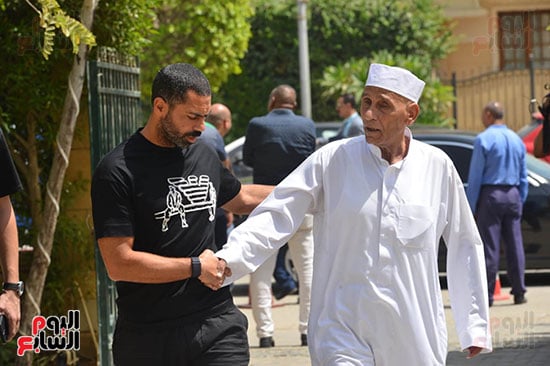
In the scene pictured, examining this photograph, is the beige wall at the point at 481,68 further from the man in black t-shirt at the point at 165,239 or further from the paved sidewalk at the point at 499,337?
the man in black t-shirt at the point at 165,239

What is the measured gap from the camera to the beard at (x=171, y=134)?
534cm

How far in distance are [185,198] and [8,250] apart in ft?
2.56

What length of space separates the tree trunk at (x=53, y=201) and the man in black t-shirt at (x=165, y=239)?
11.4 feet

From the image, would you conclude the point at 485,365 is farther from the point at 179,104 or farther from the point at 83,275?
the point at 179,104

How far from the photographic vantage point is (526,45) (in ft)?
97.0

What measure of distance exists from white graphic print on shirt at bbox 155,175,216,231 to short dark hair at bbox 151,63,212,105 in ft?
1.10

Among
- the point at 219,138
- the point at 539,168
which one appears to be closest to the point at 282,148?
the point at 219,138

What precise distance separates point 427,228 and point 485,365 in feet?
14.6

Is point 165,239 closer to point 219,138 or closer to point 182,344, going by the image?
point 182,344

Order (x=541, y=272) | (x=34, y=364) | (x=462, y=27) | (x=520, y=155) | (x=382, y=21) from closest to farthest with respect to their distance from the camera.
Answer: (x=34, y=364) < (x=520, y=155) < (x=541, y=272) < (x=382, y=21) < (x=462, y=27)

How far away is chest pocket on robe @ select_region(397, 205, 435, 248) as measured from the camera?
527cm

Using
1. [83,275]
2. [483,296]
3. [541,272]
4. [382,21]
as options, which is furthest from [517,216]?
Result: [382,21]

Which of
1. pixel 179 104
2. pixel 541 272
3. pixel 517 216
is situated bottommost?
pixel 541 272

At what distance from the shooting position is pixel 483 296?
216 inches
